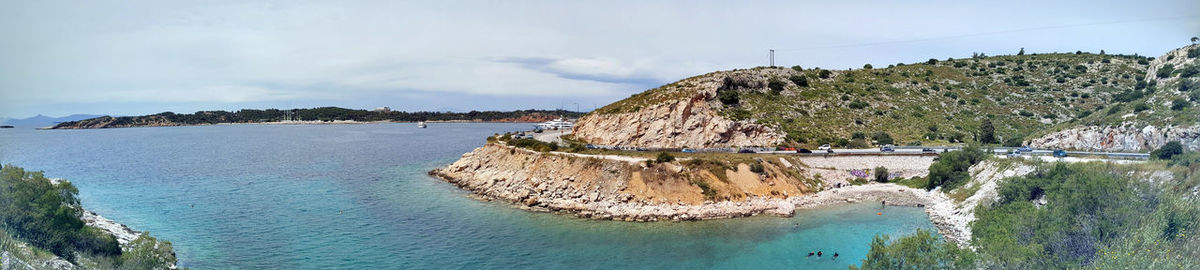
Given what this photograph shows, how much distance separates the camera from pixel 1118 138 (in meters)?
48.5

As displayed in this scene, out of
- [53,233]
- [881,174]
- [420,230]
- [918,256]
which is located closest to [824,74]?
[881,174]

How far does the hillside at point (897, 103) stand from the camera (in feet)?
211

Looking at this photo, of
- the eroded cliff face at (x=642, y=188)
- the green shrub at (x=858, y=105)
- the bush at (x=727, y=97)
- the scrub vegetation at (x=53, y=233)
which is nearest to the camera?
the scrub vegetation at (x=53, y=233)

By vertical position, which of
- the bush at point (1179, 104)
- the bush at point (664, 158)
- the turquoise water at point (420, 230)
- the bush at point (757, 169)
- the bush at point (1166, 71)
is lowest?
the turquoise water at point (420, 230)

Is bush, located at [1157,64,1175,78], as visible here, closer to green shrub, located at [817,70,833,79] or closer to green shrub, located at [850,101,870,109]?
green shrub, located at [850,101,870,109]

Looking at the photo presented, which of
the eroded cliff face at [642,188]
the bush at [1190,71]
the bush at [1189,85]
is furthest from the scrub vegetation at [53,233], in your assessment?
the bush at [1190,71]

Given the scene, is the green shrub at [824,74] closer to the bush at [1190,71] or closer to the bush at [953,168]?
the bush at [1190,71]

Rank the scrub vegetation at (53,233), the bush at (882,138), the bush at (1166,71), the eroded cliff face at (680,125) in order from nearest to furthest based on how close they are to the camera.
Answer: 1. the scrub vegetation at (53,233)
2. the eroded cliff face at (680,125)
3. the bush at (1166,71)
4. the bush at (882,138)

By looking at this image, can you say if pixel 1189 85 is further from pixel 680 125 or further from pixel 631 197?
pixel 631 197

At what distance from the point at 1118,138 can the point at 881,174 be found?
1958 cm

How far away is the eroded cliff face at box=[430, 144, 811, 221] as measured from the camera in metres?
41.2

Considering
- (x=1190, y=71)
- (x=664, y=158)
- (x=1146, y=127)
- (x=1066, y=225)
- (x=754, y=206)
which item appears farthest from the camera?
(x=1190, y=71)

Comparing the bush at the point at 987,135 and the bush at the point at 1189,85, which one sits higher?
the bush at the point at 1189,85

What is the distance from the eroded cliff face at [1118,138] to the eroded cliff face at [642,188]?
26.5 m
